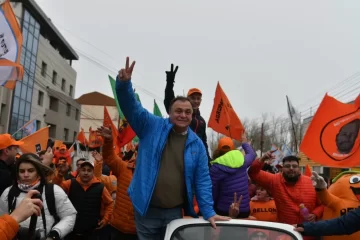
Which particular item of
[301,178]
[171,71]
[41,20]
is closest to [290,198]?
[301,178]

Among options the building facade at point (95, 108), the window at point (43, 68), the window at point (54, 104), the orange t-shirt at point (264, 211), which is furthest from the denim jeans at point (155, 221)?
the building facade at point (95, 108)

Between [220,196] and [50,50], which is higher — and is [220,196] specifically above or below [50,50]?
below

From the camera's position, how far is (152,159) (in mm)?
3105

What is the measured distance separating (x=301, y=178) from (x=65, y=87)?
1537 inches

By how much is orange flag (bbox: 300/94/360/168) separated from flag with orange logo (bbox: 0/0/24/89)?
4.29 metres

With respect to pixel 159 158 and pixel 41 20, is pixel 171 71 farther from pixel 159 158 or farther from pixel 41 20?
pixel 41 20

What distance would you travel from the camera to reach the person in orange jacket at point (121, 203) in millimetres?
4480

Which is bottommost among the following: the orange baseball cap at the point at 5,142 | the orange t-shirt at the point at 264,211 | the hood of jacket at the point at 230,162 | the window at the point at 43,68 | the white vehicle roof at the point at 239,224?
the orange t-shirt at the point at 264,211

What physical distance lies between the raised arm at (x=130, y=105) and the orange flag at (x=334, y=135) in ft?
7.68

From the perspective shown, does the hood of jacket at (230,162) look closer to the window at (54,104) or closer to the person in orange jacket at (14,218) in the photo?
the person in orange jacket at (14,218)

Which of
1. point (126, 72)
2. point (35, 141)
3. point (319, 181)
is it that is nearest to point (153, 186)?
point (126, 72)

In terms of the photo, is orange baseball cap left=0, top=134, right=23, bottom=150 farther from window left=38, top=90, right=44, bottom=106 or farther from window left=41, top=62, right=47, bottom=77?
window left=38, top=90, right=44, bottom=106

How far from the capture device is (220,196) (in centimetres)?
459

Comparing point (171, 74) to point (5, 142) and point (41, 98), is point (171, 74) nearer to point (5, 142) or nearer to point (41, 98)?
point (5, 142)
